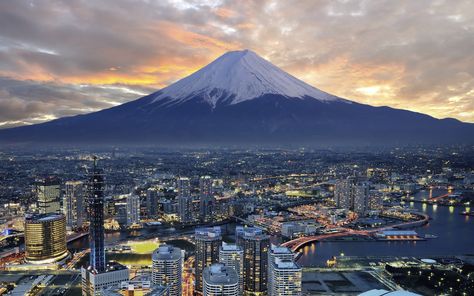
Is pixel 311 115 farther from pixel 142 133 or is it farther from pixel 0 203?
pixel 0 203

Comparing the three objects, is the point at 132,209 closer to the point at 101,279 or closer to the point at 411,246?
the point at 101,279

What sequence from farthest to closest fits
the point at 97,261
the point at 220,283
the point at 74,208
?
the point at 74,208
the point at 97,261
the point at 220,283

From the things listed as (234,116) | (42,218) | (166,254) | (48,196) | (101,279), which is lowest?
(101,279)

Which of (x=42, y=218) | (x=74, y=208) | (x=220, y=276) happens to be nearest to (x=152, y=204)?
(x=74, y=208)

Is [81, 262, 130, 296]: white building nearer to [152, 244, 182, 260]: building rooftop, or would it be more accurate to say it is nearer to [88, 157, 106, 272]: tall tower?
[88, 157, 106, 272]: tall tower

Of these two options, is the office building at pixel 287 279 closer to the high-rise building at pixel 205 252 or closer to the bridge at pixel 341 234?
the high-rise building at pixel 205 252

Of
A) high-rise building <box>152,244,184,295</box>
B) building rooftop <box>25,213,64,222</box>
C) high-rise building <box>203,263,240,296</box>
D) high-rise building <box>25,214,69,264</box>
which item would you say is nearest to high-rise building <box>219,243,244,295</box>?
high-rise building <box>152,244,184,295</box>

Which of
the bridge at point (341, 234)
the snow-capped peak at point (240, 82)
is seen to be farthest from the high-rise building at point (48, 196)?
the snow-capped peak at point (240, 82)
